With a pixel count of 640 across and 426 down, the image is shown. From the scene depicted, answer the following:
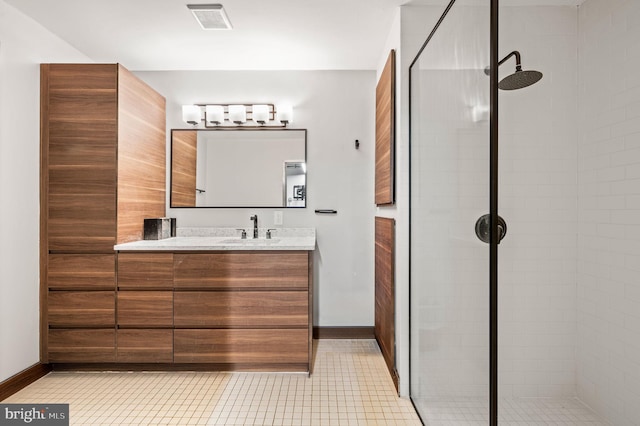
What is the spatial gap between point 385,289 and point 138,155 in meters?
2.07

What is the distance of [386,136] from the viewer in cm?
271

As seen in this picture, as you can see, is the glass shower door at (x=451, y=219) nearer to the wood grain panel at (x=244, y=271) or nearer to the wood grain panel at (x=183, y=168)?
the wood grain panel at (x=244, y=271)

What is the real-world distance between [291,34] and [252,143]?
986 mm

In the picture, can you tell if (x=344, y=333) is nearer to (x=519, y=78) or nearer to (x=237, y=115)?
(x=237, y=115)

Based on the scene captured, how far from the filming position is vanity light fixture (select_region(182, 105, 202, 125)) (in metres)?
3.25

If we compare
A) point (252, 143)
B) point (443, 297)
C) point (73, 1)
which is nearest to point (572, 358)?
point (443, 297)

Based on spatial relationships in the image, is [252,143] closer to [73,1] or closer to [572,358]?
[73,1]

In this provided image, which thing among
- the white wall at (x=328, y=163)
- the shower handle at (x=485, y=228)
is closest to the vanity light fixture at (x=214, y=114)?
the white wall at (x=328, y=163)

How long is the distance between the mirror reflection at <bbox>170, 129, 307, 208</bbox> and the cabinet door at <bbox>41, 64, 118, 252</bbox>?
0.75 metres

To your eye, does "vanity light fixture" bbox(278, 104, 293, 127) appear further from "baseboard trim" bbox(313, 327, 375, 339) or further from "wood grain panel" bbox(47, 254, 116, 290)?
"baseboard trim" bbox(313, 327, 375, 339)

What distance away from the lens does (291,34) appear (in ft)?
8.78

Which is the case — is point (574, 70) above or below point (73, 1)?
below

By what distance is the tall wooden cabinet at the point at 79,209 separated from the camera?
2.57 metres

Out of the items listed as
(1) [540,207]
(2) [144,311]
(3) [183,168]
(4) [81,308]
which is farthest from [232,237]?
(1) [540,207]
